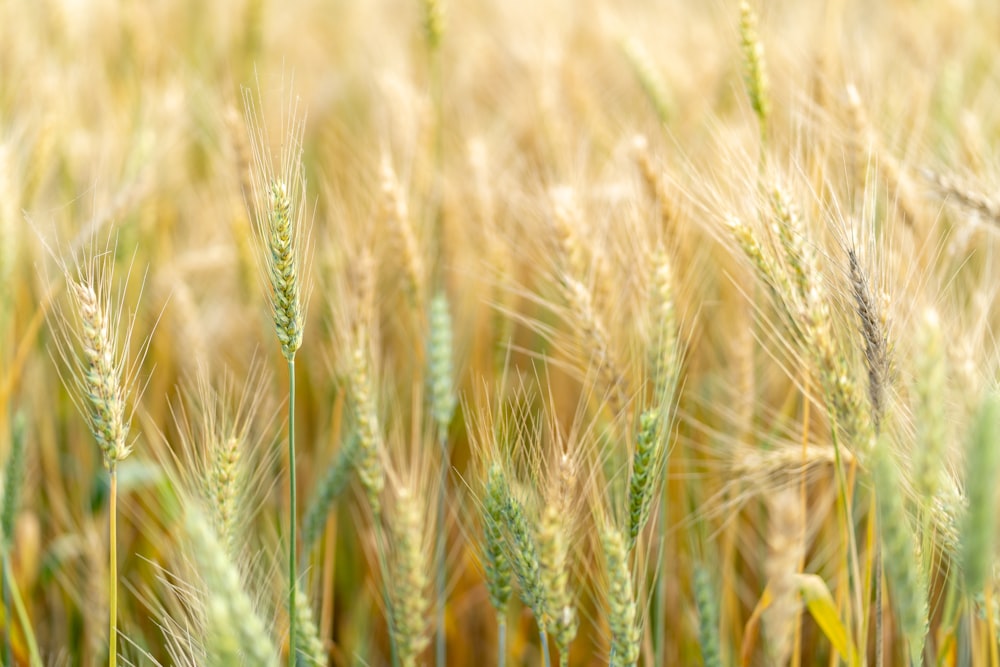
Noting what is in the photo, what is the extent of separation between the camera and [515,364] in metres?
2.07

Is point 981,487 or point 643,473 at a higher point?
point 643,473

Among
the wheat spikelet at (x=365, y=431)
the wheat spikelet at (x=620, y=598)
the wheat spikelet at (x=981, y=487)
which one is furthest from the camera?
the wheat spikelet at (x=365, y=431)

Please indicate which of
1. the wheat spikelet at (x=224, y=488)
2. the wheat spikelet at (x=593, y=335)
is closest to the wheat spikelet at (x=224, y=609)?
the wheat spikelet at (x=224, y=488)

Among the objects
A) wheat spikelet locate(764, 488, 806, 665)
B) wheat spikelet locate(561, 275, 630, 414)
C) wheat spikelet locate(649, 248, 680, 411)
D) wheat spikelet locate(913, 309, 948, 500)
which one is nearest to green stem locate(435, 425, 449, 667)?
wheat spikelet locate(561, 275, 630, 414)

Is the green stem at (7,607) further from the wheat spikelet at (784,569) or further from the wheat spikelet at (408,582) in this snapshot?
the wheat spikelet at (784,569)

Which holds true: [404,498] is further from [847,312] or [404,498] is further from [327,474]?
[847,312]

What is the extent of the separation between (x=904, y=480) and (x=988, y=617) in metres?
0.22

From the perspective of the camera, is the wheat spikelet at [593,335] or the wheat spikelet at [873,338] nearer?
the wheat spikelet at [873,338]

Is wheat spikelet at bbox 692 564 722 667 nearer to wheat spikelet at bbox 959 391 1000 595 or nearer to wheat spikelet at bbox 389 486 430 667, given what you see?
wheat spikelet at bbox 389 486 430 667

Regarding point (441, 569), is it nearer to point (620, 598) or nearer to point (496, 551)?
point (496, 551)

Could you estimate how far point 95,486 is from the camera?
6.20ft

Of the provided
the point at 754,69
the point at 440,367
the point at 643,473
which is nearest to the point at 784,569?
the point at 643,473

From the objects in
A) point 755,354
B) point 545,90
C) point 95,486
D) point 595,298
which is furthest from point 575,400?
point 95,486

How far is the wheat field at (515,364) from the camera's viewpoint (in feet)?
3.54
